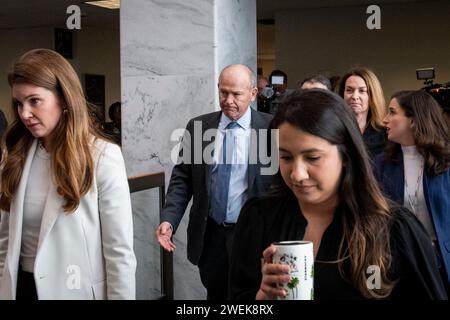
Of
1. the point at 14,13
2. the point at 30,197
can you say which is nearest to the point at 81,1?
the point at 14,13

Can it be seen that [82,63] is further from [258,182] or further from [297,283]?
[297,283]

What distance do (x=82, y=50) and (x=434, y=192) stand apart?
34.6 feet

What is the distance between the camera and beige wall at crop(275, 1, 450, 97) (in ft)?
30.1

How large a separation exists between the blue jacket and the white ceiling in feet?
21.8

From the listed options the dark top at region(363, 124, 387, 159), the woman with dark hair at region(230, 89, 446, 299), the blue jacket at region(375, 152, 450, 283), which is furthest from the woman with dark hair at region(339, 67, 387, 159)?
the woman with dark hair at region(230, 89, 446, 299)

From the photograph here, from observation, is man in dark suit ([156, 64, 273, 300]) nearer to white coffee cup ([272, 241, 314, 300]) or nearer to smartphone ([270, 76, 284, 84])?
white coffee cup ([272, 241, 314, 300])

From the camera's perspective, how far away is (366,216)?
1.39 metres

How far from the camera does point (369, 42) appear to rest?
9.48 m

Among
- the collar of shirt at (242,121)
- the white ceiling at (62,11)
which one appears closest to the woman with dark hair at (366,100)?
the collar of shirt at (242,121)

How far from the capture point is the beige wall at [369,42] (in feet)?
30.1

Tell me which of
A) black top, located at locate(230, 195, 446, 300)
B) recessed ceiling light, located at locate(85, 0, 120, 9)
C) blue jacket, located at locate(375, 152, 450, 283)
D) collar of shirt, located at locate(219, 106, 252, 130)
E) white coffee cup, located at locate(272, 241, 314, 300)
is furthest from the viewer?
recessed ceiling light, located at locate(85, 0, 120, 9)

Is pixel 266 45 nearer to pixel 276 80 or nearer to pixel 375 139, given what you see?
pixel 276 80

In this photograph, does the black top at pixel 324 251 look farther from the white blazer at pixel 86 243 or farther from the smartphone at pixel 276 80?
the smartphone at pixel 276 80

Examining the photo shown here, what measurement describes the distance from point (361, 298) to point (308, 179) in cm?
29
